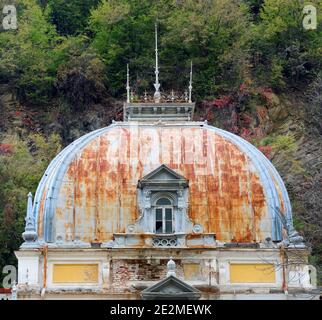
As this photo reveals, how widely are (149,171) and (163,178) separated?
88 cm

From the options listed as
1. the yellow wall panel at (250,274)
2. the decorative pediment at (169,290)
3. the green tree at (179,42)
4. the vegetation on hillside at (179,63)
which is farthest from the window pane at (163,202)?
the green tree at (179,42)

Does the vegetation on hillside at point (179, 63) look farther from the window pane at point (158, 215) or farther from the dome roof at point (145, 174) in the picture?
the window pane at point (158, 215)

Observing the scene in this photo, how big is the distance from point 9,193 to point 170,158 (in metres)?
21.2

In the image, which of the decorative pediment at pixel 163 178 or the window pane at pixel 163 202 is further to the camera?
the window pane at pixel 163 202

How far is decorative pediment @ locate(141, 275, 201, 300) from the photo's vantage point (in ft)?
114

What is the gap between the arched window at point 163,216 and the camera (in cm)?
3762

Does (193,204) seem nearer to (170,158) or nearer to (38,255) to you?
Result: (170,158)

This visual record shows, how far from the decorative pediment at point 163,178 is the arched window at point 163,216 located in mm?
653

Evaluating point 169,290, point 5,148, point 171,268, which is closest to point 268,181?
point 171,268

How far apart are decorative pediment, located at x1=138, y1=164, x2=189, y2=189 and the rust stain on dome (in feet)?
1.93

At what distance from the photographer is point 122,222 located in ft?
124

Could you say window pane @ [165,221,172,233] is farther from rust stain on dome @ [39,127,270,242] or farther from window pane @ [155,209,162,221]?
rust stain on dome @ [39,127,270,242]

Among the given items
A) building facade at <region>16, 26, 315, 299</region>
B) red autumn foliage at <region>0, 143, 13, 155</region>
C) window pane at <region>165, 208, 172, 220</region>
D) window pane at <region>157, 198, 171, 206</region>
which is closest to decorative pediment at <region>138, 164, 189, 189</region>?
building facade at <region>16, 26, 315, 299</region>
